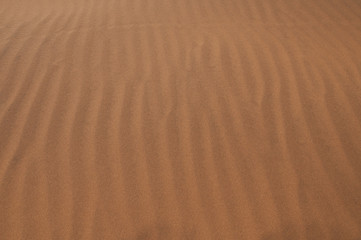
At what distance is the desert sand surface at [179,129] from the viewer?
6.86 ft

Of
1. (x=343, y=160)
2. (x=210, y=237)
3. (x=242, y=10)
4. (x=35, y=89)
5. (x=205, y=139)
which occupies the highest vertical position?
(x=242, y=10)

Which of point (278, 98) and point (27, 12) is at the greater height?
point (27, 12)

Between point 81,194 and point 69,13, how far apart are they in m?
2.51

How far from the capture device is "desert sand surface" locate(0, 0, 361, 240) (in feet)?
6.86

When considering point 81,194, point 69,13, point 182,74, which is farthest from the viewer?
point 69,13

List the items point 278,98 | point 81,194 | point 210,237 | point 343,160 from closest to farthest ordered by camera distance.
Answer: point 210,237 < point 81,194 < point 343,160 < point 278,98

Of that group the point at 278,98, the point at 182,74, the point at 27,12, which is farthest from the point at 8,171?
the point at 27,12

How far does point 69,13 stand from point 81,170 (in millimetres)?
2336

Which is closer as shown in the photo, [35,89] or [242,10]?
[35,89]

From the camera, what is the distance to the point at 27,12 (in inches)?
158

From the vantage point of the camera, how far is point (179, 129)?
255 centimetres

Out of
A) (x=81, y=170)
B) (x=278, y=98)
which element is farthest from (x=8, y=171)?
(x=278, y=98)

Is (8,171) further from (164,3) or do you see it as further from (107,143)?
(164,3)

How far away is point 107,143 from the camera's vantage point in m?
2.46
